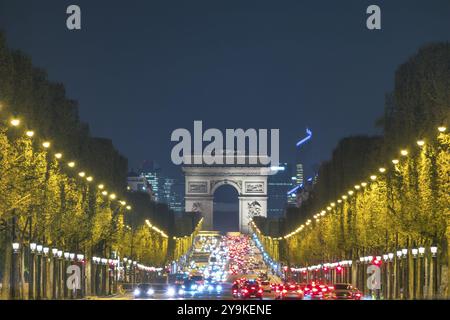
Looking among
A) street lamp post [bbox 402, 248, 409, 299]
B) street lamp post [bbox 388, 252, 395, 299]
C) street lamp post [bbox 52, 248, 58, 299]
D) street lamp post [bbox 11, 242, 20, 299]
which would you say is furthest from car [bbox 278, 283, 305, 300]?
street lamp post [bbox 52, 248, 58, 299]

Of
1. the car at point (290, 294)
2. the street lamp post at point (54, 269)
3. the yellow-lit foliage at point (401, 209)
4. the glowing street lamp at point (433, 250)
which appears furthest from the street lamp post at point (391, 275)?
the street lamp post at point (54, 269)

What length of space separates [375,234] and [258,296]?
65.7 feet

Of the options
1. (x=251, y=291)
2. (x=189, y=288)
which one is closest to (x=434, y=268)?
(x=251, y=291)

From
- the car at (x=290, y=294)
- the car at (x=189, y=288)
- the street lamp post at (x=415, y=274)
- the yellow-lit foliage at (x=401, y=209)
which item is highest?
the yellow-lit foliage at (x=401, y=209)

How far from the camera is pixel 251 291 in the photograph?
226 feet

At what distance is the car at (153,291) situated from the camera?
75.1 metres

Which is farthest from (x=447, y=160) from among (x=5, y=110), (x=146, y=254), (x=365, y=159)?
(x=146, y=254)

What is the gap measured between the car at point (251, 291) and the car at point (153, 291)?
16.7 feet

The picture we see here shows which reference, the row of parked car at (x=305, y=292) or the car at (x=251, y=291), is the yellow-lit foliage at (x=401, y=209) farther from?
the car at (x=251, y=291)

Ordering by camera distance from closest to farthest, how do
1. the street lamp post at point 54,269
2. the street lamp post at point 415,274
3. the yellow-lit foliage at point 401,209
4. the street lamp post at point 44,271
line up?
the yellow-lit foliage at point 401,209
the street lamp post at point 415,274
the street lamp post at point 44,271
the street lamp post at point 54,269

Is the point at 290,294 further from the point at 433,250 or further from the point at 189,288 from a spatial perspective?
the point at 189,288

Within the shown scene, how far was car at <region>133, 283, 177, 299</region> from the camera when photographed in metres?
75.1

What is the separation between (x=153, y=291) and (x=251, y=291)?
9.21 meters
